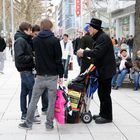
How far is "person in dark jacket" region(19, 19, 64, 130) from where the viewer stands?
25.7 ft

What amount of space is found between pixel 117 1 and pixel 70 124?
4415 centimetres

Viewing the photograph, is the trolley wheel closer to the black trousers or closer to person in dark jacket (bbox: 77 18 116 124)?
person in dark jacket (bbox: 77 18 116 124)

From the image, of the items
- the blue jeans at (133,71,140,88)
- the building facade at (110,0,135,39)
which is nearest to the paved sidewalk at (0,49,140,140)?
the blue jeans at (133,71,140,88)

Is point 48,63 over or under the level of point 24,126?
over

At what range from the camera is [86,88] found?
8.70 m

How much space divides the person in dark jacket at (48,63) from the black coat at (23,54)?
374 mm

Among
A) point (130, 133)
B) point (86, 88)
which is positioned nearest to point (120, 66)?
point (86, 88)

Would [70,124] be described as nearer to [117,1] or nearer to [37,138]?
[37,138]

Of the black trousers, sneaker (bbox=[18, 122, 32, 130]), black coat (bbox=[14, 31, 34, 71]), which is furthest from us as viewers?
the black trousers

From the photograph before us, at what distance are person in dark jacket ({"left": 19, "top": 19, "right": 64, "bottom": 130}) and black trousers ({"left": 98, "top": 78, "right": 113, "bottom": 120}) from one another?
1014 millimetres

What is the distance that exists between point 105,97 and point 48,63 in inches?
57.7

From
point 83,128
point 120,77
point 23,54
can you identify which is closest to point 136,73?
point 120,77

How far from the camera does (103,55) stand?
332 inches

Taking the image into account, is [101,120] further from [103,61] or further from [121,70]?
[121,70]
